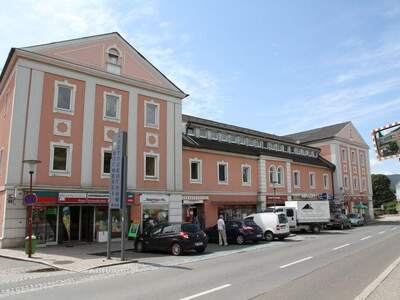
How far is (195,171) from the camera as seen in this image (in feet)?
100.0

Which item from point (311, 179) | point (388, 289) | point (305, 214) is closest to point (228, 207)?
point (305, 214)

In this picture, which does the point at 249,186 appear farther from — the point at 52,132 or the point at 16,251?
the point at 16,251

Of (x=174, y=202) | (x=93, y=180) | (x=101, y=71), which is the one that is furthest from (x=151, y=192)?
(x=101, y=71)

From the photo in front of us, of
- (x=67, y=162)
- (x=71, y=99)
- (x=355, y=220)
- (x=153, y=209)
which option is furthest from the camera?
(x=355, y=220)

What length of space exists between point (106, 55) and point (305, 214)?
19577mm

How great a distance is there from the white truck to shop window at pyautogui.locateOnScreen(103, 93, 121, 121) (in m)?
14.2

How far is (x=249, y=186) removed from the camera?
34469 millimetres

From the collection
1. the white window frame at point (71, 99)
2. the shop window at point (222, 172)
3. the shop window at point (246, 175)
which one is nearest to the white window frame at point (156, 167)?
the white window frame at point (71, 99)

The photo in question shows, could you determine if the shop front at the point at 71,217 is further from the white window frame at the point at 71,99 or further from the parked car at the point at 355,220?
the parked car at the point at 355,220

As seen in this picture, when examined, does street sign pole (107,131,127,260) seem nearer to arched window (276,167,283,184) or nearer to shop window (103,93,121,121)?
shop window (103,93,121,121)

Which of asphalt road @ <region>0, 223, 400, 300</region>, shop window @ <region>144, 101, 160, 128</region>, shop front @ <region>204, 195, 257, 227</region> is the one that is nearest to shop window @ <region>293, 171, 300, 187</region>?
shop front @ <region>204, 195, 257, 227</region>

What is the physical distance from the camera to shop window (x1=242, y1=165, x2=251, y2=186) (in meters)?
34.3

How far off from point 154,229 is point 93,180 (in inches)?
251

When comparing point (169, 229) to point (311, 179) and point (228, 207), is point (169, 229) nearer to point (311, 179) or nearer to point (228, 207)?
point (228, 207)
